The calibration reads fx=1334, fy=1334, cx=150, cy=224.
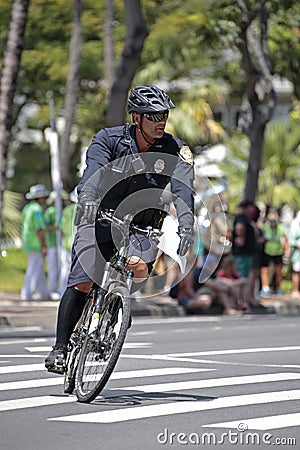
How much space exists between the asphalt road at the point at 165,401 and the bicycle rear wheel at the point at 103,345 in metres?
0.13

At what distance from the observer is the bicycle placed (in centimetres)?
801

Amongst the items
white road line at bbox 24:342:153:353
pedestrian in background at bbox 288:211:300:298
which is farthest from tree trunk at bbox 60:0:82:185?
white road line at bbox 24:342:153:353

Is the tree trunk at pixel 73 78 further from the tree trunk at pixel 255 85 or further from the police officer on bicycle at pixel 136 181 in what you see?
the police officer on bicycle at pixel 136 181

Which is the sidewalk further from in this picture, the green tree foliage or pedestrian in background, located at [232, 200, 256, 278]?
the green tree foliage

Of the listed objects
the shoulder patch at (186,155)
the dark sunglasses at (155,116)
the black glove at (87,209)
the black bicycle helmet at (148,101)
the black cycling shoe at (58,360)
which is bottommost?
the black cycling shoe at (58,360)

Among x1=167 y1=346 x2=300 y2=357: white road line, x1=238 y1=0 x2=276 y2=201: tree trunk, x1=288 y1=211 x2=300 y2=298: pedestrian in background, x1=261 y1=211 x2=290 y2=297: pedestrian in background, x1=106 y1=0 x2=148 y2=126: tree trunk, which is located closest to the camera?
x1=167 y1=346 x2=300 y2=357: white road line

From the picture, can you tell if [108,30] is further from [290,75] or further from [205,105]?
[205,105]

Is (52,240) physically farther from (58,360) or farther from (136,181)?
(136,181)

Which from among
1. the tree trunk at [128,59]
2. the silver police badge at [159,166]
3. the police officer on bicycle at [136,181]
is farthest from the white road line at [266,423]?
the tree trunk at [128,59]

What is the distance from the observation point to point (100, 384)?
794 centimetres

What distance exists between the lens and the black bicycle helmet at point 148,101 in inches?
321

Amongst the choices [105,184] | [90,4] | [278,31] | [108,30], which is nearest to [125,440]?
[105,184]

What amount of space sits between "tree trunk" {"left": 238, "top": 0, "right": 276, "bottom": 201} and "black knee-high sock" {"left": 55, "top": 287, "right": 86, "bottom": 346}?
15.2 metres

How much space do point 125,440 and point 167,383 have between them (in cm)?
239
